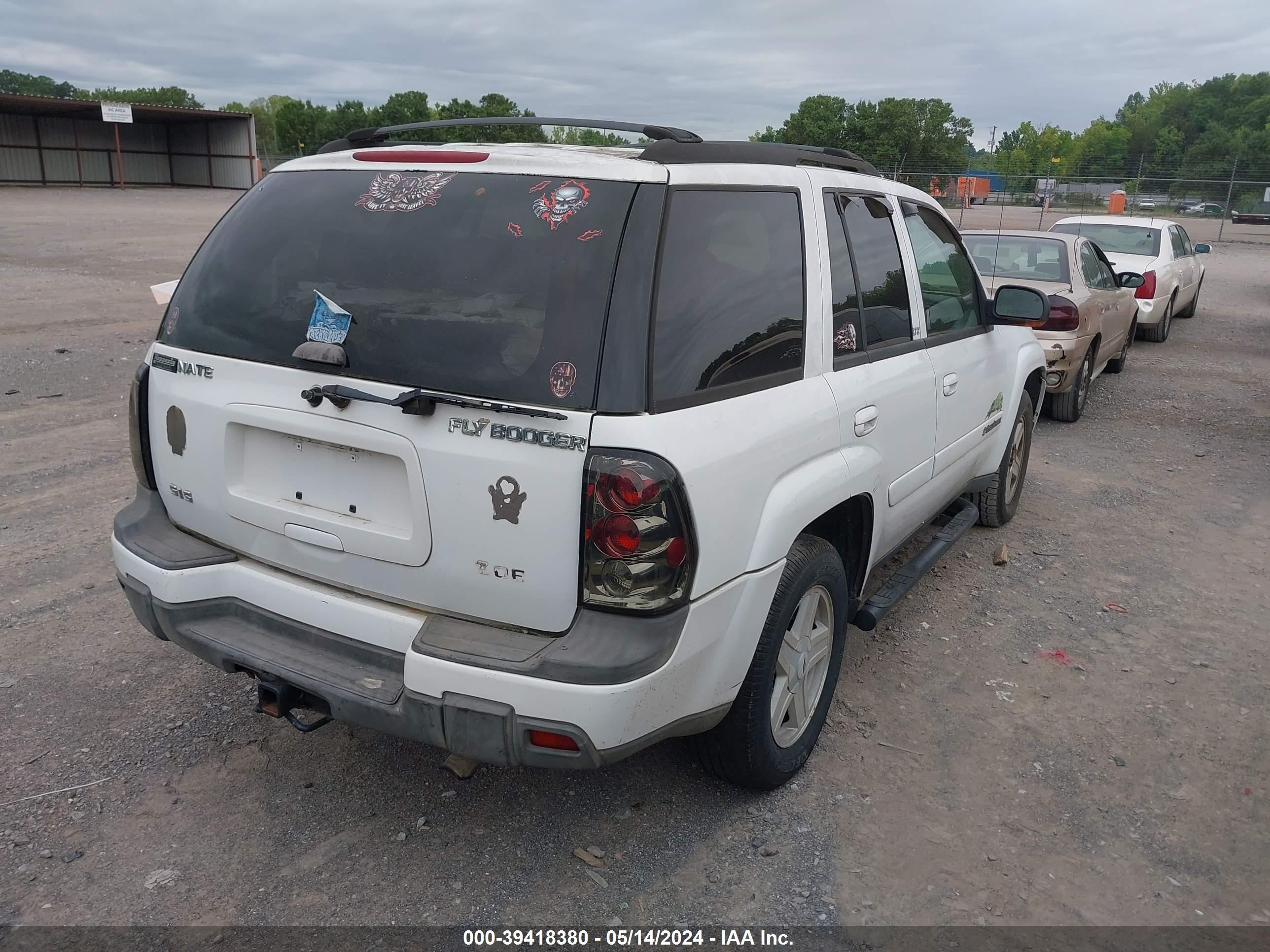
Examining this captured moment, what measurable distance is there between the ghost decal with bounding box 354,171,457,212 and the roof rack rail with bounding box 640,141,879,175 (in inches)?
23.1

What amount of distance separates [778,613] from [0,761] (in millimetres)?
2583

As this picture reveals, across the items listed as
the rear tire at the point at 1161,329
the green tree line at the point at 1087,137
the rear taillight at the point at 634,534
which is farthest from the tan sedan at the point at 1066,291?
the green tree line at the point at 1087,137

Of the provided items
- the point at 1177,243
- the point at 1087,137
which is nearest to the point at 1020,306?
the point at 1177,243

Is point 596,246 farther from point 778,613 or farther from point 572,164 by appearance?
point 778,613

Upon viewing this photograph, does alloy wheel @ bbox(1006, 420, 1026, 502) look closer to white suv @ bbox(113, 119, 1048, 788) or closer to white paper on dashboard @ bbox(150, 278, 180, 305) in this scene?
Answer: white suv @ bbox(113, 119, 1048, 788)

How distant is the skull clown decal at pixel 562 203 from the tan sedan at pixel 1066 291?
623cm

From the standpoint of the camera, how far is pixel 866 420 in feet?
11.0

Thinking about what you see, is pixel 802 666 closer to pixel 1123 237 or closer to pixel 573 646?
pixel 573 646

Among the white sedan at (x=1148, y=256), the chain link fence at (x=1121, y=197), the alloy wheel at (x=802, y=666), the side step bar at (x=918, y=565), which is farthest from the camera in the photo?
the chain link fence at (x=1121, y=197)

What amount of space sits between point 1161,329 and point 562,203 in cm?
1315

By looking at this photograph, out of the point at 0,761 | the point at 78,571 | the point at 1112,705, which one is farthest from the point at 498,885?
the point at 78,571

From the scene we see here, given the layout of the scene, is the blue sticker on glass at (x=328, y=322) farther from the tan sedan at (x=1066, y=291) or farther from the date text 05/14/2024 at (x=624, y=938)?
the tan sedan at (x=1066, y=291)

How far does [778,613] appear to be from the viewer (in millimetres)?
2898

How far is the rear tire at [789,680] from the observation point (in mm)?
2904
